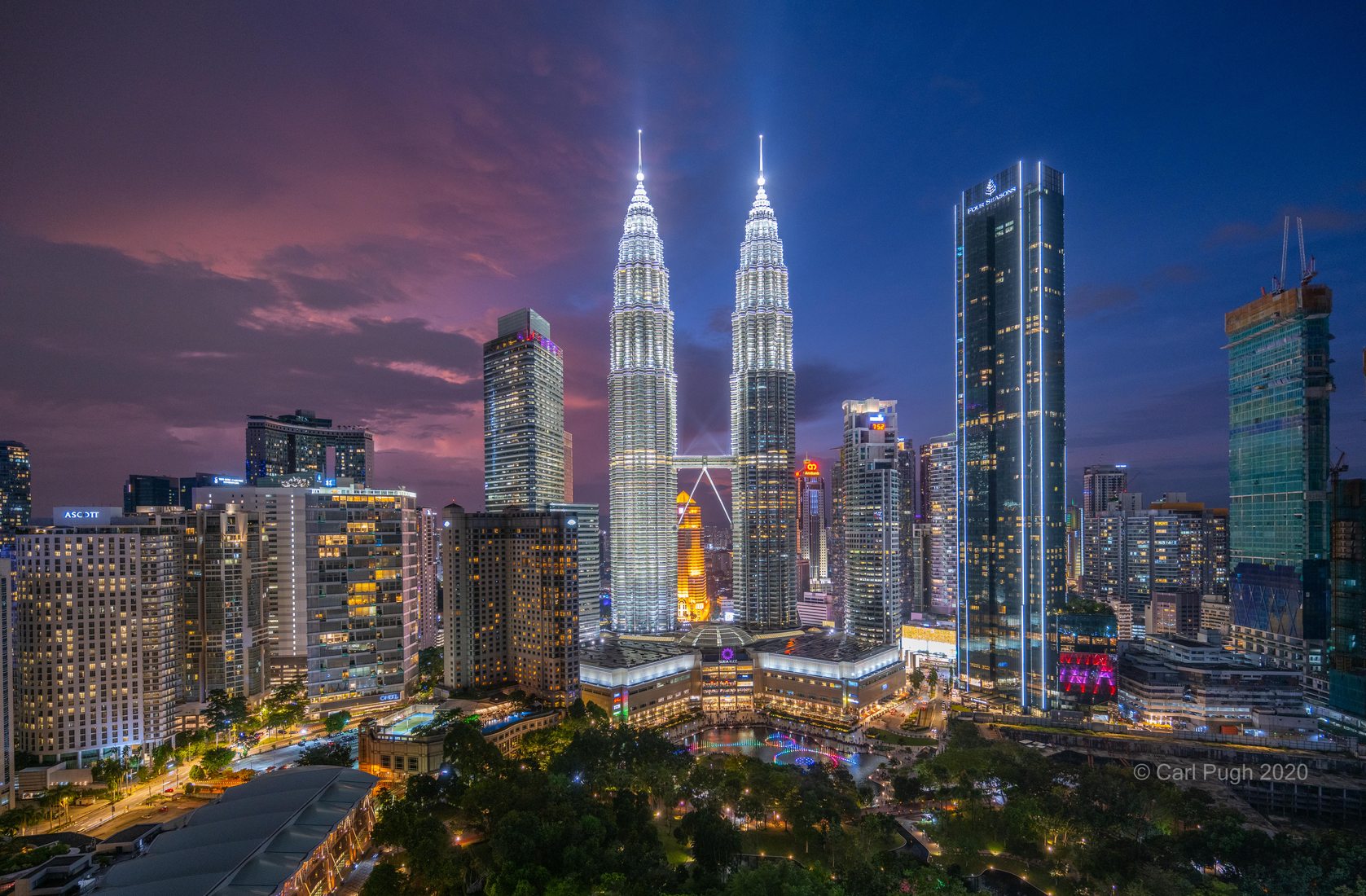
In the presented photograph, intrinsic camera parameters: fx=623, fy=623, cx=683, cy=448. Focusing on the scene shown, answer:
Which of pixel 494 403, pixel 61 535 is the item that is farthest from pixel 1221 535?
pixel 61 535

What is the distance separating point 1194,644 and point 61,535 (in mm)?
110660

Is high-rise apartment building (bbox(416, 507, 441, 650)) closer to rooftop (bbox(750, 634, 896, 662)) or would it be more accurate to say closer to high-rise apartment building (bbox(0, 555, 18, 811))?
high-rise apartment building (bbox(0, 555, 18, 811))

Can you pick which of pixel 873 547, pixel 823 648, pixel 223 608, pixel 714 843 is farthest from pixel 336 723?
pixel 873 547

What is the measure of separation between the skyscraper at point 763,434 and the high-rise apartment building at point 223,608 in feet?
226

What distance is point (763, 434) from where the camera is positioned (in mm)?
107312

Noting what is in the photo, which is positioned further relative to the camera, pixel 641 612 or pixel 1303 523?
pixel 641 612

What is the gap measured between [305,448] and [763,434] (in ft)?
326

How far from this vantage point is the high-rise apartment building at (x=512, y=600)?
2581 inches

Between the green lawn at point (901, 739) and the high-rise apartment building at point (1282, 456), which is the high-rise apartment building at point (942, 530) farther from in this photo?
the green lawn at point (901, 739)

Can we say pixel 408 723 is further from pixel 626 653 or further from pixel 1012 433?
pixel 1012 433

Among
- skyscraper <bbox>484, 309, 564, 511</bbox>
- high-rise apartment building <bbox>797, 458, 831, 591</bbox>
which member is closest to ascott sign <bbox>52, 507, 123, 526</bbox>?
skyscraper <bbox>484, 309, 564, 511</bbox>

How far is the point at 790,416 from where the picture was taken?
356ft

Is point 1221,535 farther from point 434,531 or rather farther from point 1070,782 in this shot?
point 434,531

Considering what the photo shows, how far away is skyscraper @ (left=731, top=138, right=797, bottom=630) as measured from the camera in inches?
4146
